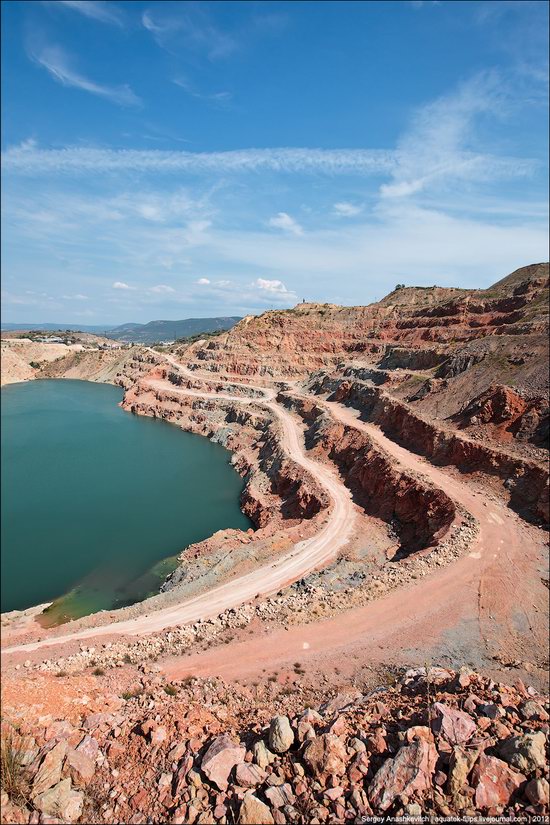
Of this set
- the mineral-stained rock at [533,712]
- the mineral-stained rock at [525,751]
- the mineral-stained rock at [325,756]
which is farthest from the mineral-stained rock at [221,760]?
the mineral-stained rock at [533,712]

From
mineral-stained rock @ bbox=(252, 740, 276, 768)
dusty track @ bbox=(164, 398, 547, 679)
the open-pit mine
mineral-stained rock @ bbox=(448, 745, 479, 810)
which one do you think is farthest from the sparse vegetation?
dusty track @ bbox=(164, 398, 547, 679)

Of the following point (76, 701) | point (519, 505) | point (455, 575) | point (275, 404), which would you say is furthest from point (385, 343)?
point (76, 701)

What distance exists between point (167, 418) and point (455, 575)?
156ft

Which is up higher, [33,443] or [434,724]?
[33,443]

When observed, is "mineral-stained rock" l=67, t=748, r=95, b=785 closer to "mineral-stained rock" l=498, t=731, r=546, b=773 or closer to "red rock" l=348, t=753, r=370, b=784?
"red rock" l=348, t=753, r=370, b=784

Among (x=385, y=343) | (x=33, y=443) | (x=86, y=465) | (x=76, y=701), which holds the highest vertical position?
(x=385, y=343)

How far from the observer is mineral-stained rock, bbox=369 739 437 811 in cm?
664

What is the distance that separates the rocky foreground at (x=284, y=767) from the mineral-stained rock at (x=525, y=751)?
0.02 metres

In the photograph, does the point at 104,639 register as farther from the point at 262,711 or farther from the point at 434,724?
the point at 434,724

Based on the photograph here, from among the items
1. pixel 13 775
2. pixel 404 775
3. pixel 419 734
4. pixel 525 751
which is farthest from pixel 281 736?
pixel 13 775

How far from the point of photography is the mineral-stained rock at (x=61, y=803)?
6184mm

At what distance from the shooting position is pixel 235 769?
23.7 ft

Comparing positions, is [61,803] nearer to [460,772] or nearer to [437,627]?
[460,772]

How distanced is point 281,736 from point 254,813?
5.18 ft
